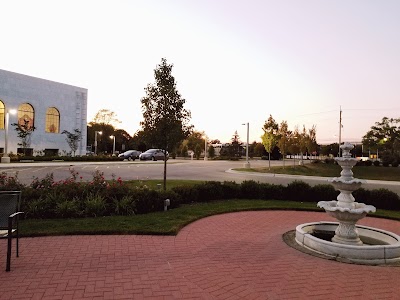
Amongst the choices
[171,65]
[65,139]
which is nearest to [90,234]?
[171,65]

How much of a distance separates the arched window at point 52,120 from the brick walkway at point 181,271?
1937 inches

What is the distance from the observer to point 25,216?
7945 mm

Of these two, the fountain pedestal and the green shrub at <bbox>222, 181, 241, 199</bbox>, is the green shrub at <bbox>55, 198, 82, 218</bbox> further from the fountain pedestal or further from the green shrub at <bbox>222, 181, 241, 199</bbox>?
the fountain pedestal

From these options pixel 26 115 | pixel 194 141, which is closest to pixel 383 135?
pixel 194 141

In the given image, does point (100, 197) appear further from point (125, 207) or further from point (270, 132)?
point (270, 132)

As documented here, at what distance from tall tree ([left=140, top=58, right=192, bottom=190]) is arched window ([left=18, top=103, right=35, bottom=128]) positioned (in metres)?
40.3

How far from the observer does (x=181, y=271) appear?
4754 mm

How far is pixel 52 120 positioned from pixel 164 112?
4532cm

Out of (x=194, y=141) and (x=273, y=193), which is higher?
(x=194, y=141)

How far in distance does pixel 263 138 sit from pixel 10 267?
90.5 feet

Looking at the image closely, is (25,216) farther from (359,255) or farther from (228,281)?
(359,255)

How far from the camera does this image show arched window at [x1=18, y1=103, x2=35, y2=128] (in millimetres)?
46250

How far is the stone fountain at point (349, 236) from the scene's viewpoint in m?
5.54

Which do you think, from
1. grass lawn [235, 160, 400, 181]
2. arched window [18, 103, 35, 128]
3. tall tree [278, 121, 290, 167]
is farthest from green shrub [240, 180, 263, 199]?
arched window [18, 103, 35, 128]
